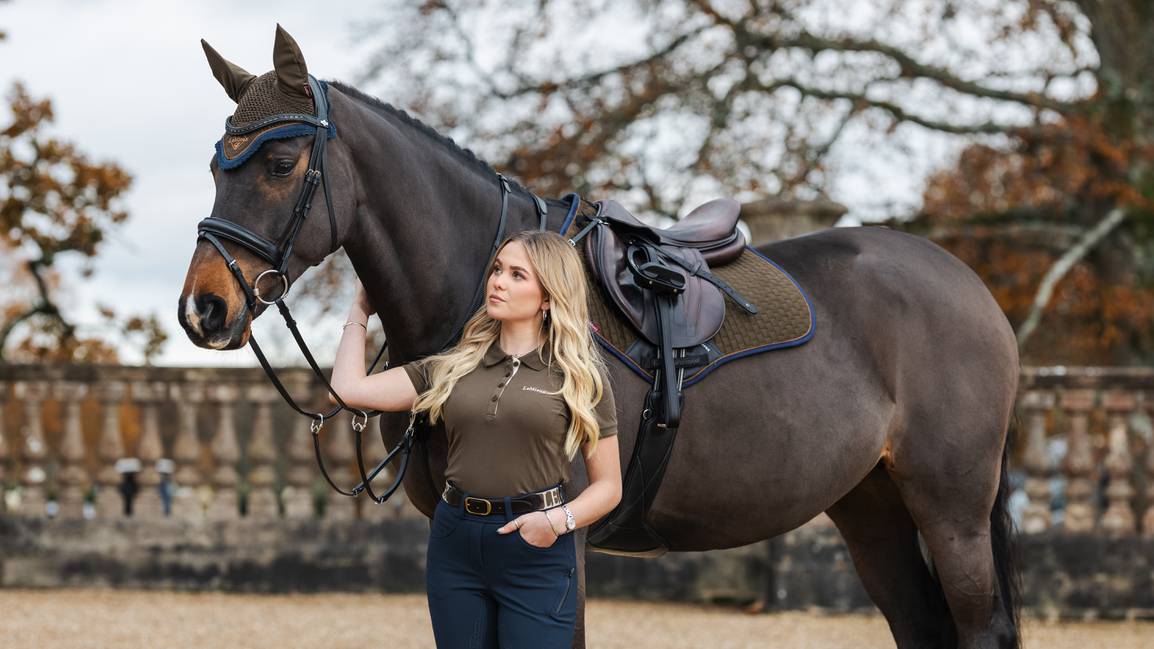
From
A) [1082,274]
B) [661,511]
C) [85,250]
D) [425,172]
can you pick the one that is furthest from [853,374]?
[1082,274]

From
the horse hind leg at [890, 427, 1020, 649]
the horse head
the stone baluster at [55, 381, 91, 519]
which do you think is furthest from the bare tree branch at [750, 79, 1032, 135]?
the horse head

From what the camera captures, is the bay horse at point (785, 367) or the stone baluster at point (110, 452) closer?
the bay horse at point (785, 367)

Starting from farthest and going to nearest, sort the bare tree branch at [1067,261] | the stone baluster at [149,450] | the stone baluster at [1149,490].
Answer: the bare tree branch at [1067,261] < the stone baluster at [149,450] < the stone baluster at [1149,490]

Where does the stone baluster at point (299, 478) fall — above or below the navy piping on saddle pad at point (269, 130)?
below

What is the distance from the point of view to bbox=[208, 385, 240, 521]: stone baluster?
7.52m

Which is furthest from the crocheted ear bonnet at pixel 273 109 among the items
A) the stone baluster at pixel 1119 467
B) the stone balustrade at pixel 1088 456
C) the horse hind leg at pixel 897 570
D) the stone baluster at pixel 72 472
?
the stone baluster at pixel 1119 467

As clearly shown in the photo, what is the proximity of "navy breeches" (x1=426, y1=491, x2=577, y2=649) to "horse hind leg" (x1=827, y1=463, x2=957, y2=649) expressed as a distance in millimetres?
1731

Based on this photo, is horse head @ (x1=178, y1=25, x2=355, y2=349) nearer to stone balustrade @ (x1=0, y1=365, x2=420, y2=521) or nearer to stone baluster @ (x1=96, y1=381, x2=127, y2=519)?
stone balustrade @ (x1=0, y1=365, x2=420, y2=521)

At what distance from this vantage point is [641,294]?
314 cm

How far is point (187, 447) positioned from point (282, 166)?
17.8 feet

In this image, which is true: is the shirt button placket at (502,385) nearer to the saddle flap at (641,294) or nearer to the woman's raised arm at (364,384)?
the woman's raised arm at (364,384)

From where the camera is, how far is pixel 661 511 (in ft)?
10.5

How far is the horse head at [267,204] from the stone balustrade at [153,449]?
4.97 meters

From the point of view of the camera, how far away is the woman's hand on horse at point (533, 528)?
97.7 inches
